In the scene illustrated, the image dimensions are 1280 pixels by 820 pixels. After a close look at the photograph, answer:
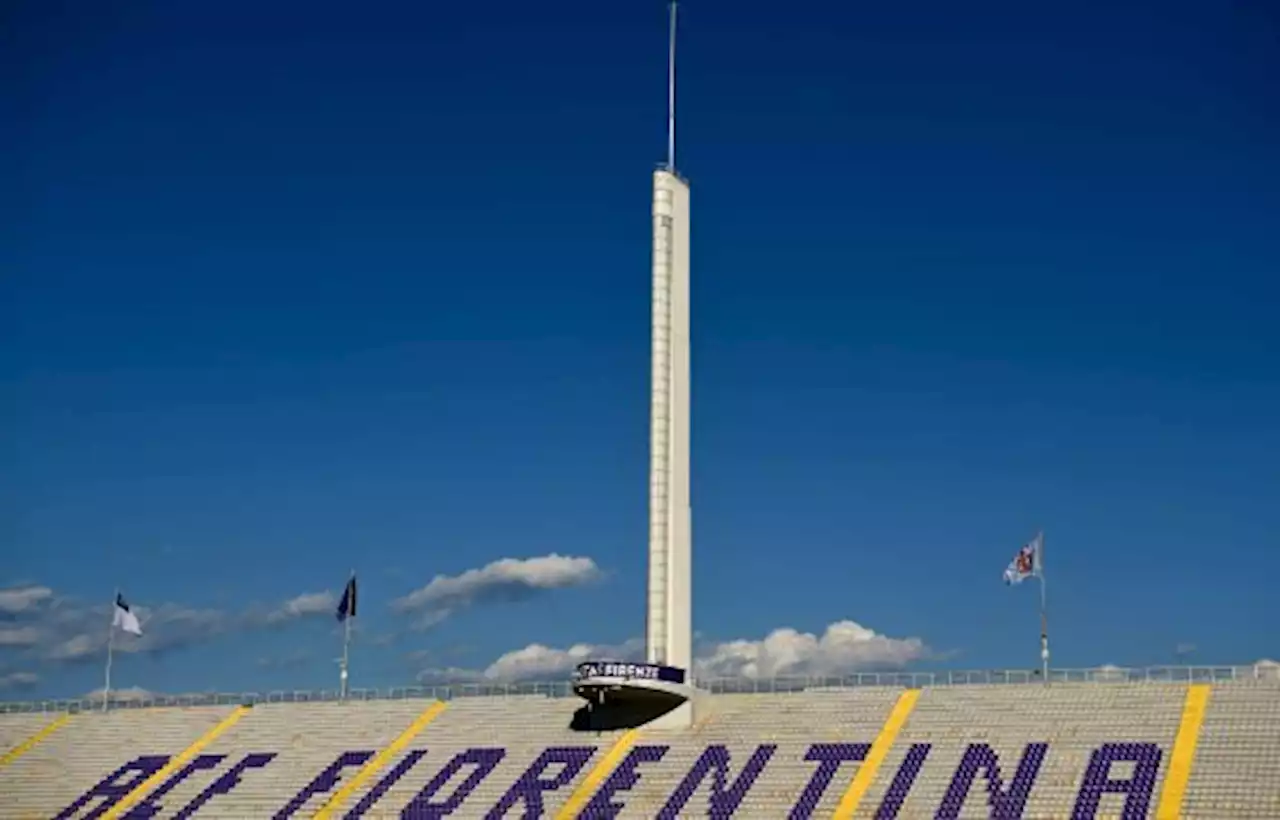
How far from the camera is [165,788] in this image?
9162cm

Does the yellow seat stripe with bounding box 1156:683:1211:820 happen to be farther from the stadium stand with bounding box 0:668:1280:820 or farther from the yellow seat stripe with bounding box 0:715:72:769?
the yellow seat stripe with bounding box 0:715:72:769

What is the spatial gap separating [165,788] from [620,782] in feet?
82.8

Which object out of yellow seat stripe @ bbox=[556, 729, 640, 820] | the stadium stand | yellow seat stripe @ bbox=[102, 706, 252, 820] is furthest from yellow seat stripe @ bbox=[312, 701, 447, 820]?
yellow seat stripe @ bbox=[556, 729, 640, 820]

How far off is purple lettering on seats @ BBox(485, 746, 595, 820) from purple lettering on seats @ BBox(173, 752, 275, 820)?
1604 centimetres

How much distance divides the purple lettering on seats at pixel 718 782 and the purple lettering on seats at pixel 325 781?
18.4m

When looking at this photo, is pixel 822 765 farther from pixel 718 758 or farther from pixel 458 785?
pixel 458 785

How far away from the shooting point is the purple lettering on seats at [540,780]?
8056 cm

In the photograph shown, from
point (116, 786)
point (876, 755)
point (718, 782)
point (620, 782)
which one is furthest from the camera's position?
point (116, 786)

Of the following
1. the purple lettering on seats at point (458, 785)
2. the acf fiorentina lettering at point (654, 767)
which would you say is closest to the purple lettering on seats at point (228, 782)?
the acf fiorentina lettering at point (654, 767)

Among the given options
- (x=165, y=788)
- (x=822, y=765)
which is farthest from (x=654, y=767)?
(x=165, y=788)

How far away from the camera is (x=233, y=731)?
322 ft

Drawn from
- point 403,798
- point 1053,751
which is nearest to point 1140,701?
point 1053,751

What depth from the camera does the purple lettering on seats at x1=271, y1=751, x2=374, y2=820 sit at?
282 feet

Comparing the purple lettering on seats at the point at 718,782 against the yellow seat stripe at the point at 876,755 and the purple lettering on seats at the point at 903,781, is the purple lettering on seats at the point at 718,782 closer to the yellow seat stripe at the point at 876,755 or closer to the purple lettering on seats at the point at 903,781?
the yellow seat stripe at the point at 876,755
